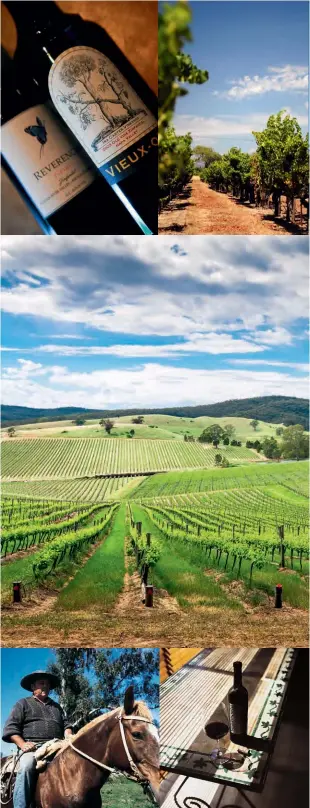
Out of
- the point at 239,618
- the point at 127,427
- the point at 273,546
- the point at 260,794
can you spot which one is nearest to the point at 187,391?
the point at 127,427

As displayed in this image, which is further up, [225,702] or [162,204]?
[162,204]

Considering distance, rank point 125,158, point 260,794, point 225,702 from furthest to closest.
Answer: point 125,158 < point 225,702 < point 260,794

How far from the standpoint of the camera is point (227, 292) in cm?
413

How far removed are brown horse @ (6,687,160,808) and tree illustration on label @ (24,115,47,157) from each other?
8.52 feet

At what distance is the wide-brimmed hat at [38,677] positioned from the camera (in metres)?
3.41

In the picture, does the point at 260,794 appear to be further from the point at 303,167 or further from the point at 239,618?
the point at 303,167

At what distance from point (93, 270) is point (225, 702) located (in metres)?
2.12

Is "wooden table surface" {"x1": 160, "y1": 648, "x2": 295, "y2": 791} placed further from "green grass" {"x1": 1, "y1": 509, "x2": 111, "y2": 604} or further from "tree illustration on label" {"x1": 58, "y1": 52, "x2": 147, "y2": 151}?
"tree illustration on label" {"x1": 58, "y1": 52, "x2": 147, "y2": 151}

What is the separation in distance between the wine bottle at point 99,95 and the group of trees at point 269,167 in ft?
1.02

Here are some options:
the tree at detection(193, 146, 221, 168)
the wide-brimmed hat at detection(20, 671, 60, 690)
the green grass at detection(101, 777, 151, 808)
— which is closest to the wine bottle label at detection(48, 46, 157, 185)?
the tree at detection(193, 146, 221, 168)

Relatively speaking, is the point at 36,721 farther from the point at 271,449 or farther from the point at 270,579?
the point at 271,449

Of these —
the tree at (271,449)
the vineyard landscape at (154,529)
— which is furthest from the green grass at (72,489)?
the tree at (271,449)

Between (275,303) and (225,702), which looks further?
(275,303)

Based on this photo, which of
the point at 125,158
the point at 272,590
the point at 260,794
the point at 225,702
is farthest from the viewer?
the point at 272,590
